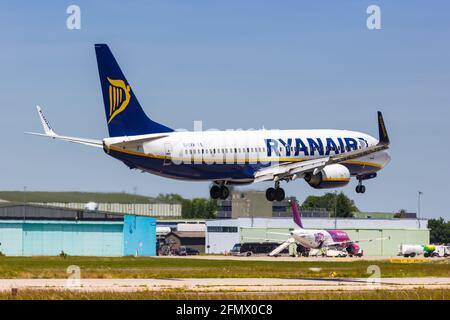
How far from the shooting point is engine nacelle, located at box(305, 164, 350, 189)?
9744 centimetres

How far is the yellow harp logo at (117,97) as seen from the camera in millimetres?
94875

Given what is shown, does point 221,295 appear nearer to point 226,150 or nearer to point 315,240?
point 226,150

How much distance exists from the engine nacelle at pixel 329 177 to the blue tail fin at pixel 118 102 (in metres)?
13.6

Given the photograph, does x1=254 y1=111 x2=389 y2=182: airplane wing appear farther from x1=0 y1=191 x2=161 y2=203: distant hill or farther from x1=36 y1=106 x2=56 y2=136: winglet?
x1=0 y1=191 x2=161 y2=203: distant hill

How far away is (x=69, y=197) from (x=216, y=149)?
2298 inches

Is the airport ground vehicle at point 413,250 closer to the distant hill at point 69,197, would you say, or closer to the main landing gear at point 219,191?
the distant hill at point 69,197

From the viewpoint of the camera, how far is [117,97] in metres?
95.2

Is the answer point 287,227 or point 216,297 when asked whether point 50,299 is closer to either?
point 216,297

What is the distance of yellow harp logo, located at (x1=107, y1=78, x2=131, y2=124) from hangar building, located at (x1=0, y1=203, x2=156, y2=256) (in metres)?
51.0

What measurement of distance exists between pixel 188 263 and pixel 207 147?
22.4 meters

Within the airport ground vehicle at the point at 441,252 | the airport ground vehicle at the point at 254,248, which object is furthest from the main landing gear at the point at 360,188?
the airport ground vehicle at the point at 441,252

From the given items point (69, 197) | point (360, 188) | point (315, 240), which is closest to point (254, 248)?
point (315, 240)

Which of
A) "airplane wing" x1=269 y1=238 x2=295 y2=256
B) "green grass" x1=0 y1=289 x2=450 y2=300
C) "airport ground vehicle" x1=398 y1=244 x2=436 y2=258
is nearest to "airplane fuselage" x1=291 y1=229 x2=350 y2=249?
"airplane wing" x1=269 y1=238 x2=295 y2=256

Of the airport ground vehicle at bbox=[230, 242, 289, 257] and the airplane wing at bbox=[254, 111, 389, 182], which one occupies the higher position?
the airplane wing at bbox=[254, 111, 389, 182]
